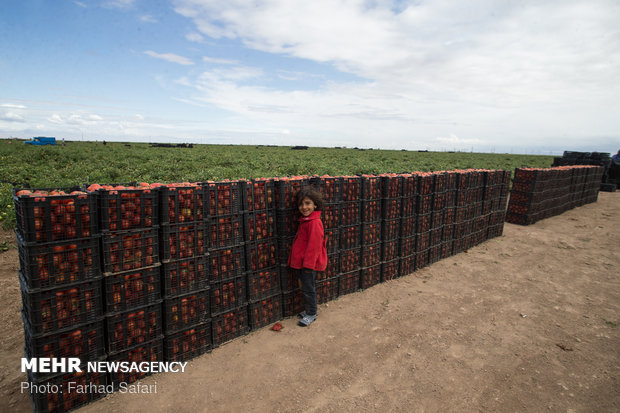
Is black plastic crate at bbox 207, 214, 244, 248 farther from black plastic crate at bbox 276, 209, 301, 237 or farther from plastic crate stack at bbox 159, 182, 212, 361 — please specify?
black plastic crate at bbox 276, 209, 301, 237

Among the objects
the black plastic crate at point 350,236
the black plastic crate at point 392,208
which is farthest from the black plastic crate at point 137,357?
the black plastic crate at point 392,208

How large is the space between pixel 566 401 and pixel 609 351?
1.85m

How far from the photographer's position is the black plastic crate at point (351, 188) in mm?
6434

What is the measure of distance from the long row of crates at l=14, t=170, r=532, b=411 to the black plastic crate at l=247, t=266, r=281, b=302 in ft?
0.06

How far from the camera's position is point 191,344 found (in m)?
4.62

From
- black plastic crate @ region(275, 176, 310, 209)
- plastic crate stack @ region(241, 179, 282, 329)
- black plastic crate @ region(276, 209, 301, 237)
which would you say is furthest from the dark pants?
black plastic crate @ region(275, 176, 310, 209)

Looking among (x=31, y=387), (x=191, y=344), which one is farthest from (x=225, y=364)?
(x=31, y=387)

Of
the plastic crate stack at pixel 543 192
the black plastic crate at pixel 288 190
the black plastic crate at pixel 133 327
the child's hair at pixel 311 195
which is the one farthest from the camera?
the plastic crate stack at pixel 543 192

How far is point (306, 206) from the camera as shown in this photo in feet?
17.2

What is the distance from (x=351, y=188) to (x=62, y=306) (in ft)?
16.3

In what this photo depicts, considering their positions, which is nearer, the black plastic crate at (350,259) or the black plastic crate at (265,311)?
the black plastic crate at (265,311)

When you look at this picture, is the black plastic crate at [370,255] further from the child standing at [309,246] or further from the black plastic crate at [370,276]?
the child standing at [309,246]

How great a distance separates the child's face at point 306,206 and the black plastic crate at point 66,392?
11.3ft

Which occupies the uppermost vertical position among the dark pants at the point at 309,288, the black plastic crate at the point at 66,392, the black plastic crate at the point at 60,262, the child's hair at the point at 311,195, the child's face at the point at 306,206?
the child's hair at the point at 311,195
